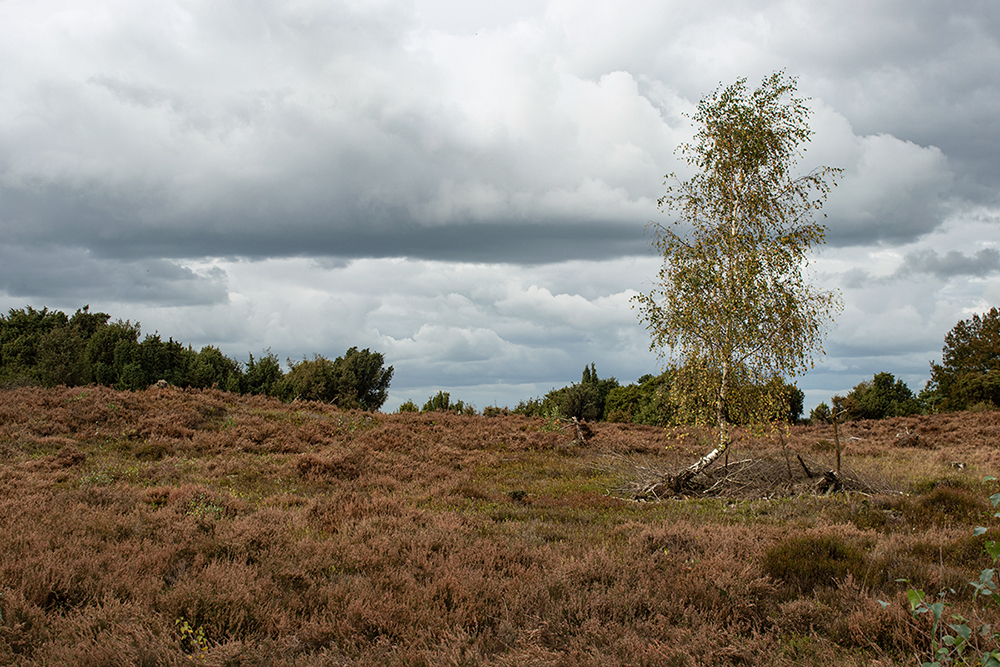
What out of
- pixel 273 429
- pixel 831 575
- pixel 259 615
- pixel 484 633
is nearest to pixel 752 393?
pixel 831 575

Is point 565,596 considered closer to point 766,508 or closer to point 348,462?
point 766,508

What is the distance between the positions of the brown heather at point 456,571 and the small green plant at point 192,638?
24 millimetres

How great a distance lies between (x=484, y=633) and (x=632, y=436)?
24.4 meters

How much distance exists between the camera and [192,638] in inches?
230

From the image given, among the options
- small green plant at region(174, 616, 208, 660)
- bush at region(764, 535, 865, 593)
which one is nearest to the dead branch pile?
bush at region(764, 535, 865, 593)

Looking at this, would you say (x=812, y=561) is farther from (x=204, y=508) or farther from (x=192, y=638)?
(x=204, y=508)

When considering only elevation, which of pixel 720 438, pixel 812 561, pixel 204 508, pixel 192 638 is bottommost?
pixel 192 638

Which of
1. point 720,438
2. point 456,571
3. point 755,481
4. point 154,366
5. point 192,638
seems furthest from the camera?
point 154,366

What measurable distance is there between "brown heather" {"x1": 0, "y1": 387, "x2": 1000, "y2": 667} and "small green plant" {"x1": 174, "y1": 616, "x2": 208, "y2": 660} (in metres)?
0.02

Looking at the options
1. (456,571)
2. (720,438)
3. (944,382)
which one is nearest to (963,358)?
(944,382)

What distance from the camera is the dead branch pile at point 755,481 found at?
48.7ft

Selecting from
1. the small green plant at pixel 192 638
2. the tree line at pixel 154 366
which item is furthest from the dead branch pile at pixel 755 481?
the tree line at pixel 154 366

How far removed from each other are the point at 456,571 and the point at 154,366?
60.3 m

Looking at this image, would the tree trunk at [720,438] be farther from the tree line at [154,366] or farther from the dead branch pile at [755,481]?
the tree line at [154,366]
